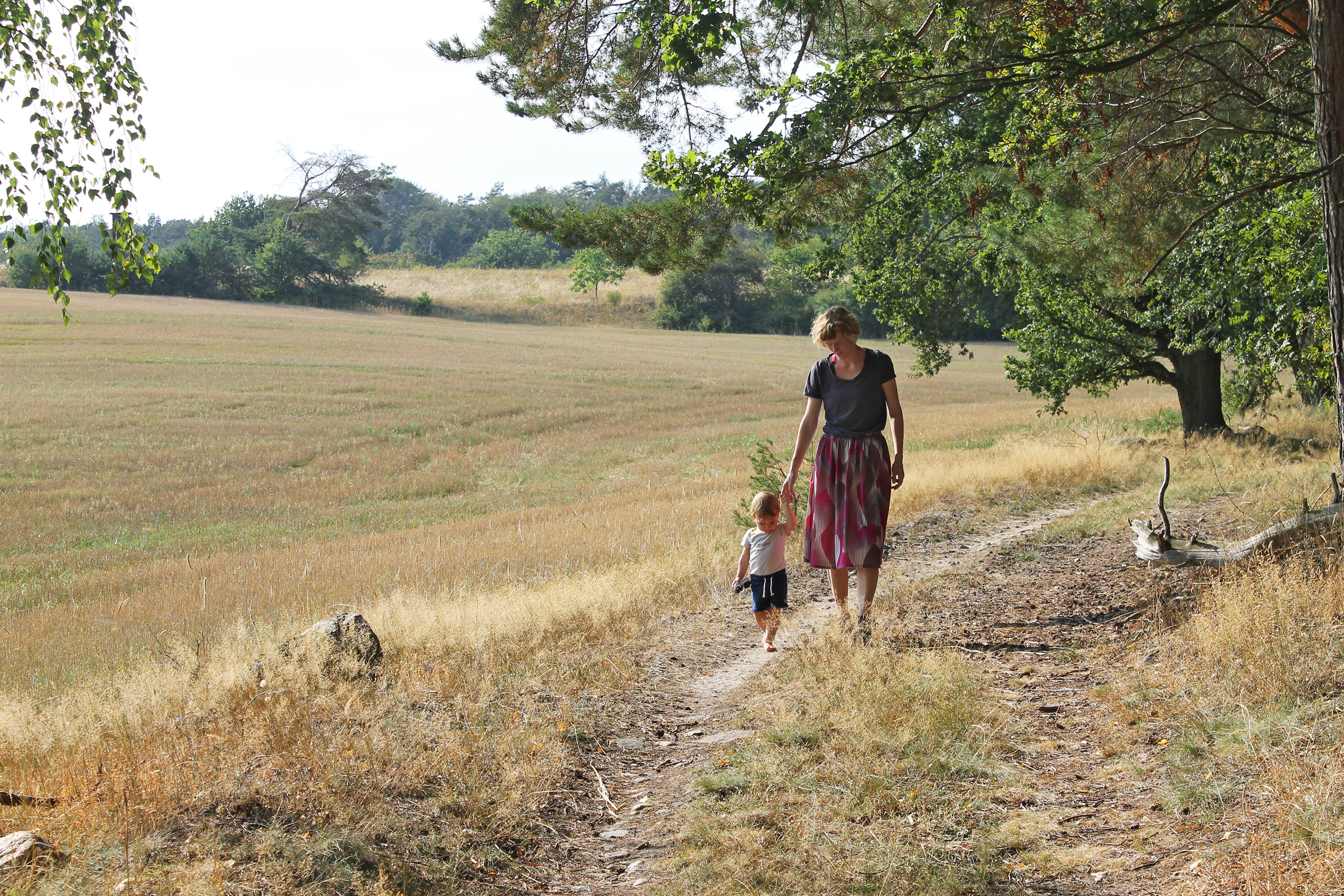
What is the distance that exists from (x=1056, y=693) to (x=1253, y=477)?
27.4 ft

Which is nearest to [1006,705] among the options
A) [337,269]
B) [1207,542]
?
[1207,542]

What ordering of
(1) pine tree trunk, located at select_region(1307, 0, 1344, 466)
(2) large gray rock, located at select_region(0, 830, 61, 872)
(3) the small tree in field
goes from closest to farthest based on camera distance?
(2) large gray rock, located at select_region(0, 830, 61, 872) → (1) pine tree trunk, located at select_region(1307, 0, 1344, 466) → (3) the small tree in field

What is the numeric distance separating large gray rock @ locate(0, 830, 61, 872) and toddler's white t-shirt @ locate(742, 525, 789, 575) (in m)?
3.88

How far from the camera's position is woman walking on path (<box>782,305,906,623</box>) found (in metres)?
5.67

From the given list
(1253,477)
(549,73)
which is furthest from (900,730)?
(1253,477)

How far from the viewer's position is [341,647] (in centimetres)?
600

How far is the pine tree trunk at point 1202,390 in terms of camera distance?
16141mm

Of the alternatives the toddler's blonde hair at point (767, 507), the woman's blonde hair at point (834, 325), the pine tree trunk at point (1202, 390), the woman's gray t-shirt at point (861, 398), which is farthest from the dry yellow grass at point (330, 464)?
the woman's blonde hair at point (834, 325)

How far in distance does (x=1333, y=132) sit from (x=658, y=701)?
16.6 feet

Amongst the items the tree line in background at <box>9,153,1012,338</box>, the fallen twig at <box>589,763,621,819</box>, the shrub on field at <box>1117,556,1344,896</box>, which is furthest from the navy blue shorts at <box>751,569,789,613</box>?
the tree line in background at <box>9,153,1012,338</box>

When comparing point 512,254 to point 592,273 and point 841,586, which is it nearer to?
point 592,273

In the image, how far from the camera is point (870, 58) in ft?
21.5

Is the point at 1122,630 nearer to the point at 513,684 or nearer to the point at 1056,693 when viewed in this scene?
the point at 1056,693

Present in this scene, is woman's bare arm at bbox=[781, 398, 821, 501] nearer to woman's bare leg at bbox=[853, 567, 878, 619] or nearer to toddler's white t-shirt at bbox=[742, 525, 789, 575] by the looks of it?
toddler's white t-shirt at bbox=[742, 525, 789, 575]
